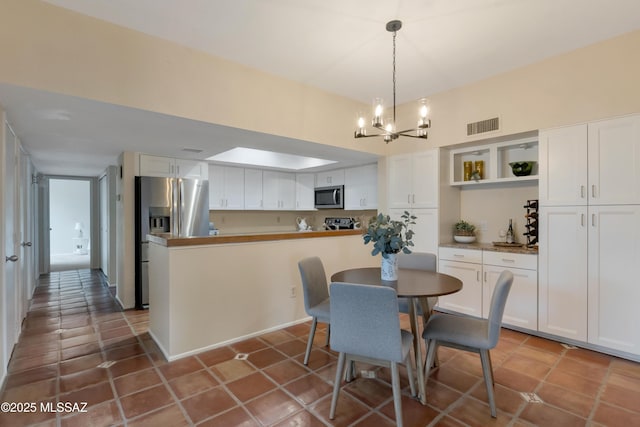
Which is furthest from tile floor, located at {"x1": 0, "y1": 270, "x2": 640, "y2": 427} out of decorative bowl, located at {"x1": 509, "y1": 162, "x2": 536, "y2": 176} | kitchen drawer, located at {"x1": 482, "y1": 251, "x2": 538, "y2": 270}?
decorative bowl, located at {"x1": 509, "y1": 162, "x2": 536, "y2": 176}

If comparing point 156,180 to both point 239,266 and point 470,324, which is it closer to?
point 239,266

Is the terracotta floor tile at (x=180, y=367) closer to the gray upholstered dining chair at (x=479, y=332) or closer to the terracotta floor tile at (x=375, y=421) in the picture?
the terracotta floor tile at (x=375, y=421)

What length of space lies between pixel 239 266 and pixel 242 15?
6.91 ft

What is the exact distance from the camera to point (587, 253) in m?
2.81

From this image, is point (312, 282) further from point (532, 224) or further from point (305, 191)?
point (305, 191)

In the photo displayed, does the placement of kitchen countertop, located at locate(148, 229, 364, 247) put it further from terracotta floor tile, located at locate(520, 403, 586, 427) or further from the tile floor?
terracotta floor tile, located at locate(520, 403, 586, 427)

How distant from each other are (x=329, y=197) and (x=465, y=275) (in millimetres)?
2776

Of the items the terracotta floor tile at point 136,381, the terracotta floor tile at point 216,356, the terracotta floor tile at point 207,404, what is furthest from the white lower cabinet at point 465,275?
the terracotta floor tile at point 136,381

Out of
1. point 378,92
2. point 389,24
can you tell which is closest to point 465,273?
point 378,92

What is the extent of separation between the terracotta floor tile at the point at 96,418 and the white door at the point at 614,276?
12.5 ft

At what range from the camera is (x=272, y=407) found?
2.02 m

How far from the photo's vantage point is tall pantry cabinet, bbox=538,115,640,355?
8.53ft

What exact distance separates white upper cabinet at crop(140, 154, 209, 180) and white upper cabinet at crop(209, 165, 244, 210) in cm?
30

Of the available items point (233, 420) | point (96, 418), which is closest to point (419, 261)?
point (233, 420)
